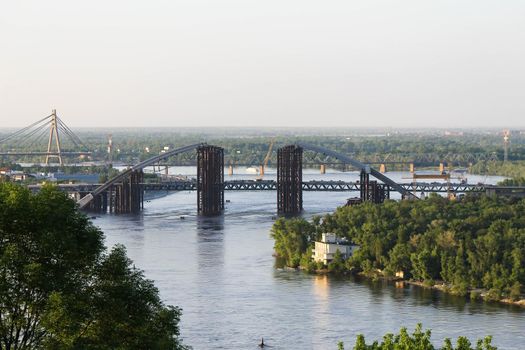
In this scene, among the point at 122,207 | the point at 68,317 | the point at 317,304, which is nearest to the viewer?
the point at 68,317

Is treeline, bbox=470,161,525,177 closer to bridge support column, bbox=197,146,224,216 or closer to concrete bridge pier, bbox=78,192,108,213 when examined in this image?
bridge support column, bbox=197,146,224,216

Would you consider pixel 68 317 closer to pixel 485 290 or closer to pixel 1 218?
pixel 1 218

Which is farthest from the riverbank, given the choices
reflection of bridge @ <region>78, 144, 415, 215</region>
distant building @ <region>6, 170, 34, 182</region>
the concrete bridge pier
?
distant building @ <region>6, 170, 34, 182</region>

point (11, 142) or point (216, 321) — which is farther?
point (11, 142)

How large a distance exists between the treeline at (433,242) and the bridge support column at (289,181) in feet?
52.3

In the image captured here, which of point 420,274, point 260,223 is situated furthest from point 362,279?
point 260,223

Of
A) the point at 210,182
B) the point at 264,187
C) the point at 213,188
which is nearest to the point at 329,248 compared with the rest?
the point at 213,188

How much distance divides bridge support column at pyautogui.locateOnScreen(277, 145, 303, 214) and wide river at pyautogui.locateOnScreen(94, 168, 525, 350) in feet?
49.1

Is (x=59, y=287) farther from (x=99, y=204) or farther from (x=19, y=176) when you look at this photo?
(x=19, y=176)

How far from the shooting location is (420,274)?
43.1 metres

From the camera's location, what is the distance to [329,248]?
155 ft

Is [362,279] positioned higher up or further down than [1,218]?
further down

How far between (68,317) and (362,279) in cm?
2700

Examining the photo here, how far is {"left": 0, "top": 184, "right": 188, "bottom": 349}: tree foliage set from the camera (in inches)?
699
